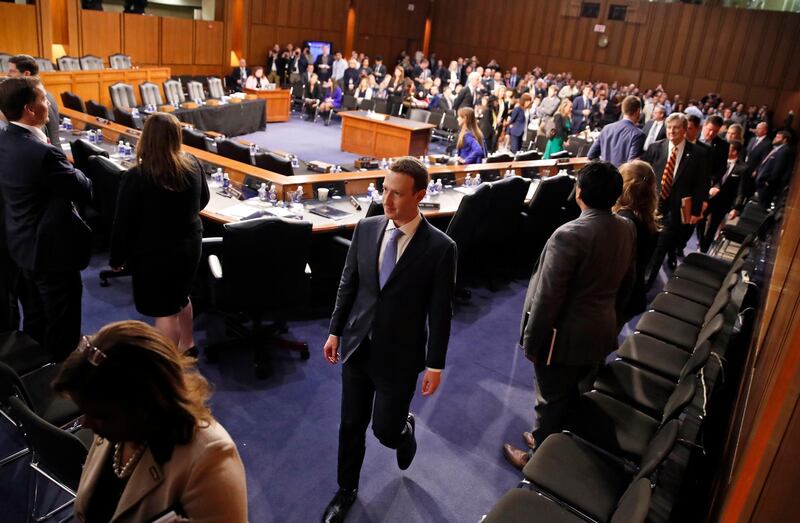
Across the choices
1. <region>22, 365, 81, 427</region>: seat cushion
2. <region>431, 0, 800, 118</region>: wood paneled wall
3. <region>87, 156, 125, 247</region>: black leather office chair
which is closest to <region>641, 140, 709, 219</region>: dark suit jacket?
<region>87, 156, 125, 247</region>: black leather office chair

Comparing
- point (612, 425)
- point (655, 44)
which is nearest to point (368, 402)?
point (612, 425)

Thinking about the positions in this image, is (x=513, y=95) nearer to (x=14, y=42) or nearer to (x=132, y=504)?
(x=14, y=42)

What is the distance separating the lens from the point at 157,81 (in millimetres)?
12703

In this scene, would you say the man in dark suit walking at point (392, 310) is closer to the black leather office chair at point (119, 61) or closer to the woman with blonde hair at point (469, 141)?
the woman with blonde hair at point (469, 141)

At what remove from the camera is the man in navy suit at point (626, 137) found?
573cm

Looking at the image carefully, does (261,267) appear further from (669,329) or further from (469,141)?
(469,141)

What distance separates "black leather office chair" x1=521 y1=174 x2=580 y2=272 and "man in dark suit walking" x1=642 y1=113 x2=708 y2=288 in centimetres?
86

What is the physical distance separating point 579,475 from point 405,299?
104cm

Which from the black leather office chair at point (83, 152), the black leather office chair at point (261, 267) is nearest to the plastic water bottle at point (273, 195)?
the black leather office chair at point (261, 267)

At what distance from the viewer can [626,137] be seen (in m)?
5.76

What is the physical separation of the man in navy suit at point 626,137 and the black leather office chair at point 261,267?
3437mm

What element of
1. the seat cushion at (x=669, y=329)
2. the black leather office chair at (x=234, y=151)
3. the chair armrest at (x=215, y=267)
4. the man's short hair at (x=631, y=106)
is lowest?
the seat cushion at (x=669, y=329)

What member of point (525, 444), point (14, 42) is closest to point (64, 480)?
point (525, 444)

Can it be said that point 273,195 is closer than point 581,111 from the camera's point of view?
Yes
